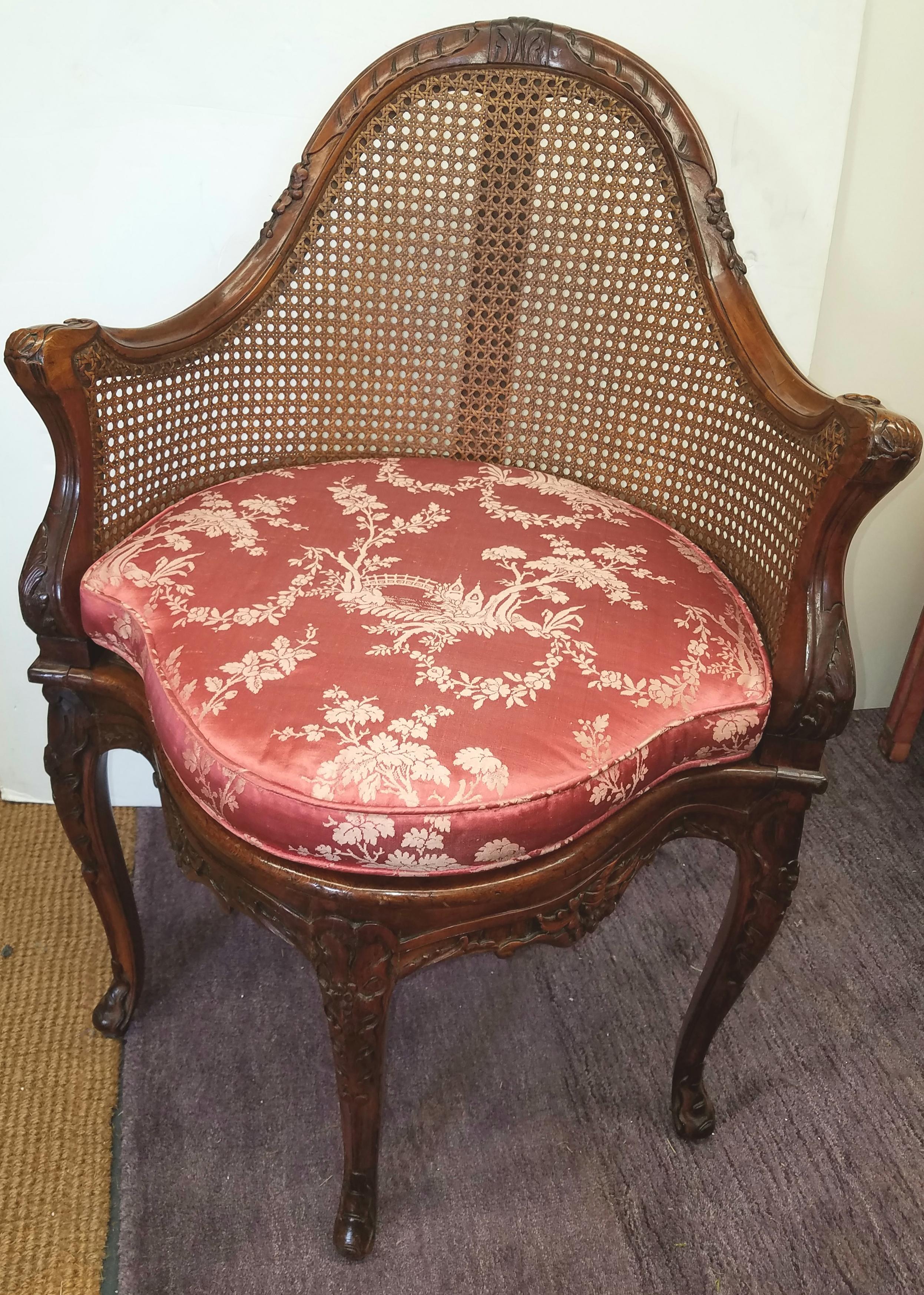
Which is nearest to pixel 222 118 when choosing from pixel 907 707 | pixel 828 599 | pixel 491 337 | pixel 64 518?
pixel 491 337

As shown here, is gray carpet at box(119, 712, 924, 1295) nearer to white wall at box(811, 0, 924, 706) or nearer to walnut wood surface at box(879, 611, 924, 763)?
walnut wood surface at box(879, 611, 924, 763)

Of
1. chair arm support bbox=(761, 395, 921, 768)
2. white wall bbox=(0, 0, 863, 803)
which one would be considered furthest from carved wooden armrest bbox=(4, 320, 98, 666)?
chair arm support bbox=(761, 395, 921, 768)

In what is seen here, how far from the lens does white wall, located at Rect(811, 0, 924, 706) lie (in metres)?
1.19

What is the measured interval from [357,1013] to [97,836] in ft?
1.29

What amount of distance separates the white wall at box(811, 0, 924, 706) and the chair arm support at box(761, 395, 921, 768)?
0.68m

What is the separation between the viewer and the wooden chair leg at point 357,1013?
2.30 ft

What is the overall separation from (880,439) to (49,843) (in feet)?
3.90

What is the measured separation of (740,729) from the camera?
788mm

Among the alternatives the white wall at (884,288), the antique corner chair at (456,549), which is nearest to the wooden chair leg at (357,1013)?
the antique corner chair at (456,549)

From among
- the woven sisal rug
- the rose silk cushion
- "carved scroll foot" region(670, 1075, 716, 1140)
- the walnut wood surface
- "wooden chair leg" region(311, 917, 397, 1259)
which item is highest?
the rose silk cushion

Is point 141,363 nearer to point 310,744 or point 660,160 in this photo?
point 310,744

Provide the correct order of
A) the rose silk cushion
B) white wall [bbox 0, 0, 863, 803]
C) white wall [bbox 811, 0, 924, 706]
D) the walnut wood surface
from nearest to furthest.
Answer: the rose silk cushion
white wall [bbox 0, 0, 863, 803]
white wall [bbox 811, 0, 924, 706]
the walnut wood surface

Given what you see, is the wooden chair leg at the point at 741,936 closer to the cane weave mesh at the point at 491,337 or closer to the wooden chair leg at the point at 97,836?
the cane weave mesh at the point at 491,337

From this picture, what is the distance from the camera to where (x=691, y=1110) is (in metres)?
1.03
